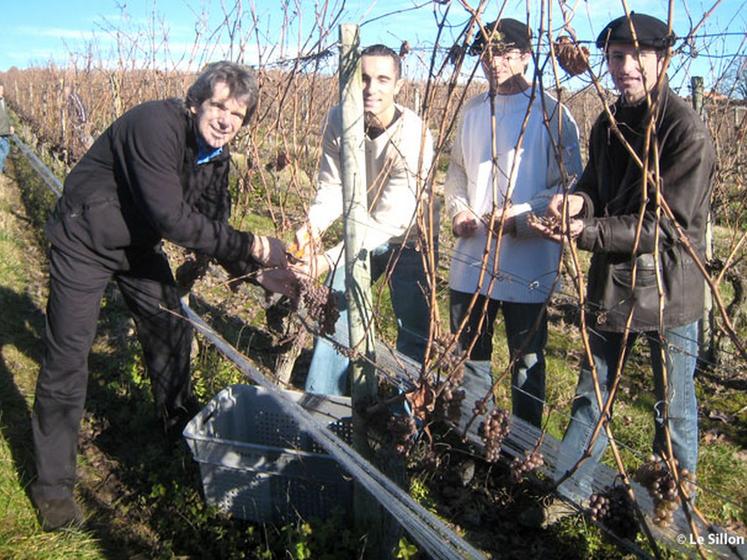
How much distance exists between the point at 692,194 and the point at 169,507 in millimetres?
2244

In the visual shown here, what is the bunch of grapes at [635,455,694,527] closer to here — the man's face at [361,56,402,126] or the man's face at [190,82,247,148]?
the man's face at [361,56,402,126]

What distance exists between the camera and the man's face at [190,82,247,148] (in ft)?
7.63

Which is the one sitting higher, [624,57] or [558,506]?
[624,57]

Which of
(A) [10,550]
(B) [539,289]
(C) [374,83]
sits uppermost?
(C) [374,83]

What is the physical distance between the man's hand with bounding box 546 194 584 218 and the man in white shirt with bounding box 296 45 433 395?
40 centimetres

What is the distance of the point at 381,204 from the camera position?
261 centimetres

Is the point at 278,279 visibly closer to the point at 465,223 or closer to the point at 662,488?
the point at 465,223

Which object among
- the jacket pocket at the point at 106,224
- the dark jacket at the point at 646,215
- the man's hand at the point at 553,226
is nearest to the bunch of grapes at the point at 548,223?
the man's hand at the point at 553,226

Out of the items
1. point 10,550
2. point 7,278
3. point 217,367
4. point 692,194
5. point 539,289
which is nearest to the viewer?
point 692,194

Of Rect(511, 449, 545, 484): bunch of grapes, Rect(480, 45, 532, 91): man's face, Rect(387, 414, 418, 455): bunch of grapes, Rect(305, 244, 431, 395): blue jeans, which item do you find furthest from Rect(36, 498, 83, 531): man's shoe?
Rect(480, 45, 532, 91): man's face

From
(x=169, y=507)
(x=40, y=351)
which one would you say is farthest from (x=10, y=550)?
(x=40, y=351)

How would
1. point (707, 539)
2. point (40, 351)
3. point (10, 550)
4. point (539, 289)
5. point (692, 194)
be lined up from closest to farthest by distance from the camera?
point (692, 194) < point (707, 539) < point (10, 550) < point (539, 289) < point (40, 351)

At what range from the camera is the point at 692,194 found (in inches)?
77.5

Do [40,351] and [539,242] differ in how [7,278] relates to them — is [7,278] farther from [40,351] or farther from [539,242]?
[539,242]
